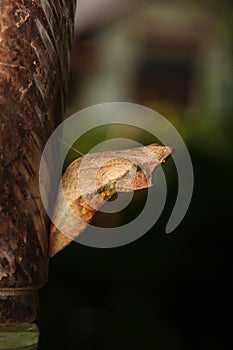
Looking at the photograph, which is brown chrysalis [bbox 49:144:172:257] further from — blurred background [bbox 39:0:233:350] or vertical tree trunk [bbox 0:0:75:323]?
blurred background [bbox 39:0:233:350]

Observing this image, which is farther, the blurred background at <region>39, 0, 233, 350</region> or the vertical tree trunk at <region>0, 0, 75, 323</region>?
the blurred background at <region>39, 0, 233, 350</region>

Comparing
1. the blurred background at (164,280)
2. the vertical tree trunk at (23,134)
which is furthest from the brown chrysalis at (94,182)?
the blurred background at (164,280)

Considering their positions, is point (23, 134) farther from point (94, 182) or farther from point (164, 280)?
point (164, 280)

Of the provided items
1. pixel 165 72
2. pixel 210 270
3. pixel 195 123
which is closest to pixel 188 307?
pixel 210 270

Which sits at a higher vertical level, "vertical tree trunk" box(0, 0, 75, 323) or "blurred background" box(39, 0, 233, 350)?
"vertical tree trunk" box(0, 0, 75, 323)

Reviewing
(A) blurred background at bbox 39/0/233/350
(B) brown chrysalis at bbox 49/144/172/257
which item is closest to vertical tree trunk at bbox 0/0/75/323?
(B) brown chrysalis at bbox 49/144/172/257

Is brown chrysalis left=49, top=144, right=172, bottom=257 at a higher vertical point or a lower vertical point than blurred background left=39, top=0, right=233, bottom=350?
higher

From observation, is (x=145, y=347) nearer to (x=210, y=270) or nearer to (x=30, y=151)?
(x=210, y=270)
